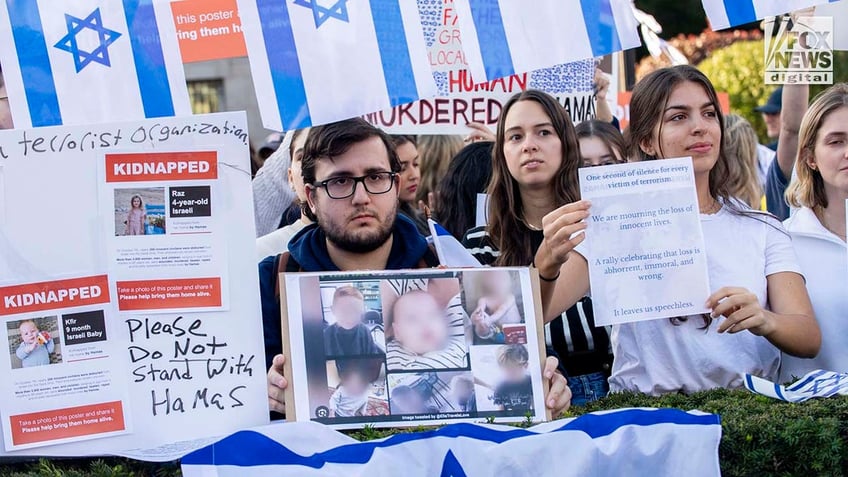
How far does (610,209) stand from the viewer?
3.56m

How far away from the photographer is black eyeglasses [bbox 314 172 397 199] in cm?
366

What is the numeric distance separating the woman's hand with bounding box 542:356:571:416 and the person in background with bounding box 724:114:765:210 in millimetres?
3340

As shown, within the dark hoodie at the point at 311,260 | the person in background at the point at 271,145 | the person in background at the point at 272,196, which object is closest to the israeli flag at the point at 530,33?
the dark hoodie at the point at 311,260

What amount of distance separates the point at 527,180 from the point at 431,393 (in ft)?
4.95

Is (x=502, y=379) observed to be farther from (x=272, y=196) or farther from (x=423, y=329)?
(x=272, y=196)

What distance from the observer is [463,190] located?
18.2 ft

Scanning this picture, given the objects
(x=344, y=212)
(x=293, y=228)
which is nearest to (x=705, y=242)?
(x=344, y=212)

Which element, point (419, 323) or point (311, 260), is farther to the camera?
point (311, 260)

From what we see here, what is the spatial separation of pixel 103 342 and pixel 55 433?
28cm

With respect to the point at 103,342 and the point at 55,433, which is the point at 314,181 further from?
the point at 55,433

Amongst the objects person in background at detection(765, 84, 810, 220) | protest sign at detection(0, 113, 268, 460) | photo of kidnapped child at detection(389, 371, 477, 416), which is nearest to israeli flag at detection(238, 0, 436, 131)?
protest sign at detection(0, 113, 268, 460)

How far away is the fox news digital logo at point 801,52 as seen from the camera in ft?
15.9

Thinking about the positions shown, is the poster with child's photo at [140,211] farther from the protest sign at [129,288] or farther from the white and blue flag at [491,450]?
the white and blue flag at [491,450]

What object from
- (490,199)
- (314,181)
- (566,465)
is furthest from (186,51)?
(566,465)
